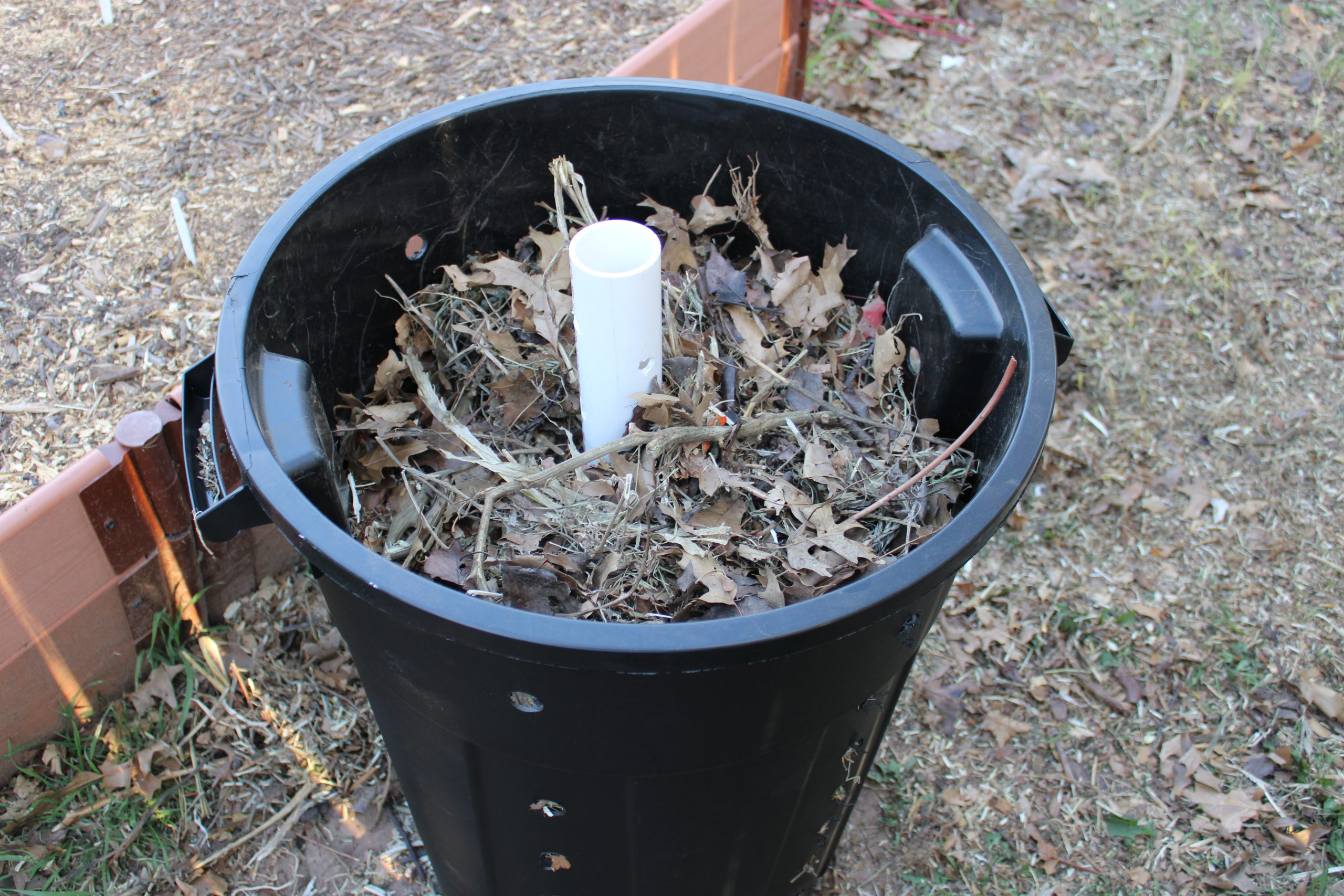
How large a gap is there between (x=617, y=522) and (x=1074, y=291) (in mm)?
2198

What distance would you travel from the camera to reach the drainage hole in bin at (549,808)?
1.28 m

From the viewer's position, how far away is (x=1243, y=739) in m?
2.13

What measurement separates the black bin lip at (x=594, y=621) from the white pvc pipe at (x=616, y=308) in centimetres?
39

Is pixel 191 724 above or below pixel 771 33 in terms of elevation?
below

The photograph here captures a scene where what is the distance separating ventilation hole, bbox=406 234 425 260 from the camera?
1.60 meters

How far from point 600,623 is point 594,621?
0.13 ft

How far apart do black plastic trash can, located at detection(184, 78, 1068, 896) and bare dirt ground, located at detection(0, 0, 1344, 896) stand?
493 millimetres

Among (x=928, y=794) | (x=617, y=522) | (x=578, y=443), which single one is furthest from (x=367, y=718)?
(x=928, y=794)

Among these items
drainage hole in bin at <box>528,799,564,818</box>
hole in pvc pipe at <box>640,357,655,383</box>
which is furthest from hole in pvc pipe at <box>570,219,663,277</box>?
drainage hole in bin at <box>528,799,564,818</box>

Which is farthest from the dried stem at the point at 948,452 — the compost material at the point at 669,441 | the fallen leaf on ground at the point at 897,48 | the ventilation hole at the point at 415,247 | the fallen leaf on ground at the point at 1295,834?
the fallen leaf on ground at the point at 897,48

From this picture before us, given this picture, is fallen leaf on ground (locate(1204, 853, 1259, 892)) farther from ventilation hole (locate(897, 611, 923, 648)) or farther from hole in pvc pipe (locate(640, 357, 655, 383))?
hole in pvc pipe (locate(640, 357, 655, 383))

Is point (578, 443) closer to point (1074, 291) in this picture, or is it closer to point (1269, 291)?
point (1074, 291)

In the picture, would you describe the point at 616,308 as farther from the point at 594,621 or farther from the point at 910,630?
the point at 910,630

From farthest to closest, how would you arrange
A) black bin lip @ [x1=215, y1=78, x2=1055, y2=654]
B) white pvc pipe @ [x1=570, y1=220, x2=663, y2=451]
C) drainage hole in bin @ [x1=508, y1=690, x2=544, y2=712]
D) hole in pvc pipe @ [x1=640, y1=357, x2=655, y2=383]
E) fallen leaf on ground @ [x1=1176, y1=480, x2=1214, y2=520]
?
fallen leaf on ground @ [x1=1176, y1=480, x2=1214, y2=520] → hole in pvc pipe @ [x1=640, y1=357, x2=655, y2=383] → white pvc pipe @ [x1=570, y1=220, x2=663, y2=451] → drainage hole in bin @ [x1=508, y1=690, x2=544, y2=712] → black bin lip @ [x1=215, y1=78, x2=1055, y2=654]
